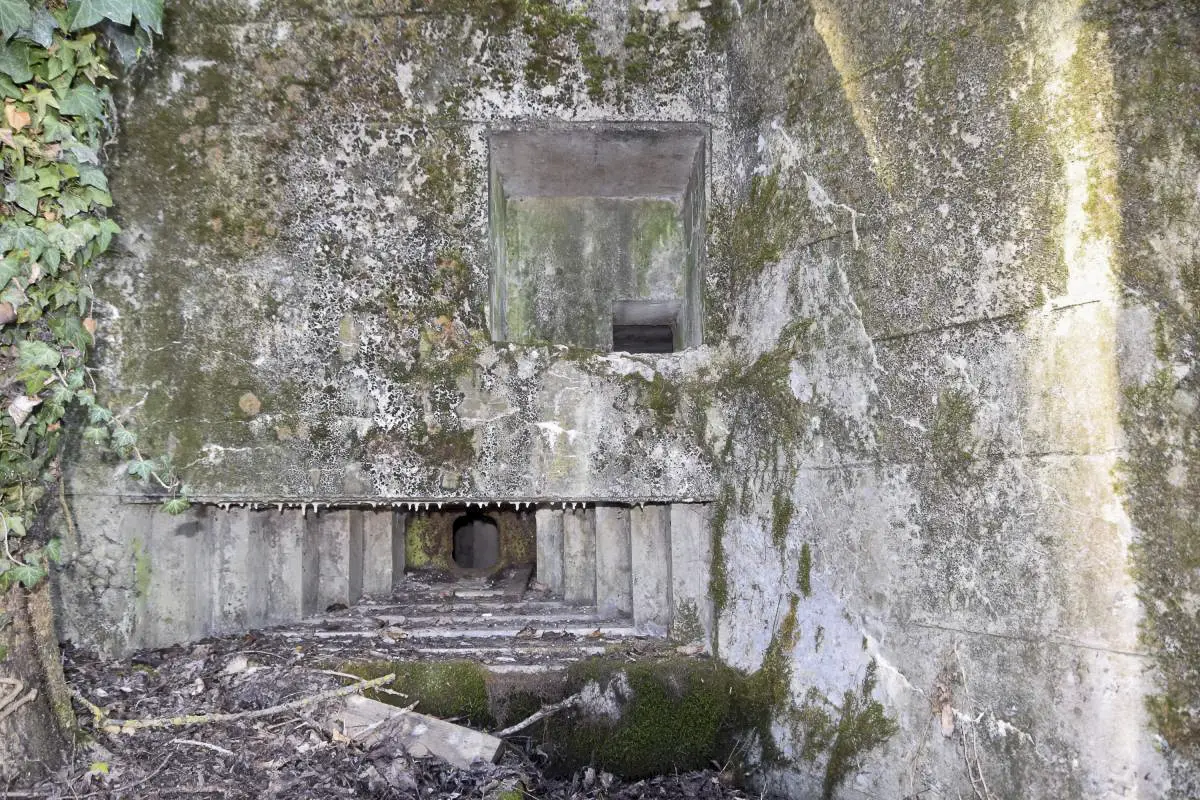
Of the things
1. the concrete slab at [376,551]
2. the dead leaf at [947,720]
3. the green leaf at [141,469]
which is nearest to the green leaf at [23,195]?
the green leaf at [141,469]

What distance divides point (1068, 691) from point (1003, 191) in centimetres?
199

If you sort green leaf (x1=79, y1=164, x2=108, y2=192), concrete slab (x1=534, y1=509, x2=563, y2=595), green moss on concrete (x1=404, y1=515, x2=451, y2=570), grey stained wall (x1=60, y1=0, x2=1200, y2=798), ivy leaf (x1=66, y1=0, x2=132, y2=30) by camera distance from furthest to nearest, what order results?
green moss on concrete (x1=404, y1=515, x2=451, y2=570)
concrete slab (x1=534, y1=509, x2=563, y2=595)
green leaf (x1=79, y1=164, x2=108, y2=192)
ivy leaf (x1=66, y1=0, x2=132, y2=30)
grey stained wall (x1=60, y1=0, x2=1200, y2=798)

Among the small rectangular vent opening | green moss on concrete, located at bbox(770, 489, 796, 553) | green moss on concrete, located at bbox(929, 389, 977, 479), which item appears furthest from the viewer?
the small rectangular vent opening

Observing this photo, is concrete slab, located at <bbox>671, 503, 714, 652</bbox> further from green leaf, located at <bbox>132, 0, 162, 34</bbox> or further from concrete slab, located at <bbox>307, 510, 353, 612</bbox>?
green leaf, located at <bbox>132, 0, 162, 34</bbox>

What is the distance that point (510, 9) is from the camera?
13.2 ft

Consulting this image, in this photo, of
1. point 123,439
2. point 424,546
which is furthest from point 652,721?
point 123,439

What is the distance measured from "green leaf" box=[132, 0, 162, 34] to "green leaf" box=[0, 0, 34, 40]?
0.48 m

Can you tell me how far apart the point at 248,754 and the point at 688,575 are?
102 inches

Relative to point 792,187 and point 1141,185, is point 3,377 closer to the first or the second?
point 792,187

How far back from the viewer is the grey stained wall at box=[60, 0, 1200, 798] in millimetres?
2615

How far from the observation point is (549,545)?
581 centimetres

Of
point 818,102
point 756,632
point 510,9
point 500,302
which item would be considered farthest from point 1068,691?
point 510,9

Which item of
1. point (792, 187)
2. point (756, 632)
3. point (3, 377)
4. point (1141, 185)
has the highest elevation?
point (792, 187)

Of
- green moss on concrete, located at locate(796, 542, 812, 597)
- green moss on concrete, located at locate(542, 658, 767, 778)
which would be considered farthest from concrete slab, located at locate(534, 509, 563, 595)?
green moss on concrete, located at locate(796, 542, 812, 597)
